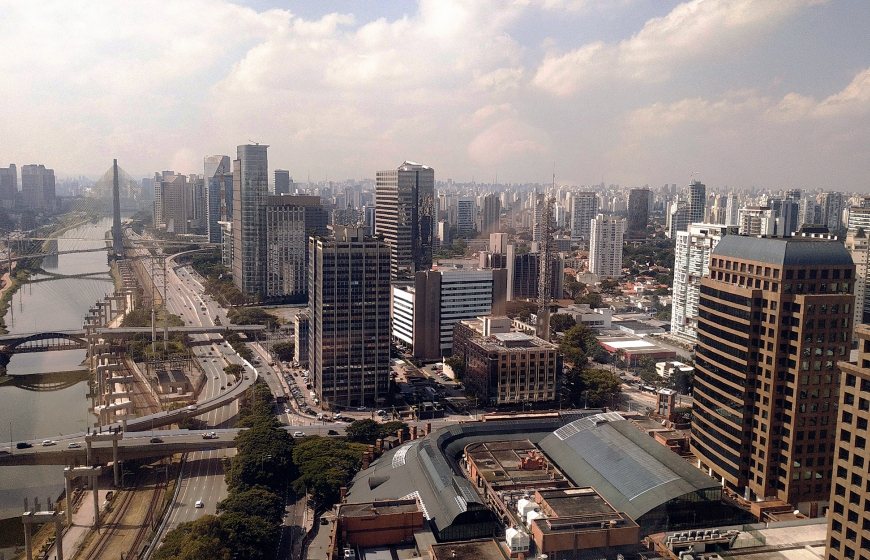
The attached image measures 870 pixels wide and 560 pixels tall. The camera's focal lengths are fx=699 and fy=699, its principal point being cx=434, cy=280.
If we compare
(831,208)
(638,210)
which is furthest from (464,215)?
(831,208)

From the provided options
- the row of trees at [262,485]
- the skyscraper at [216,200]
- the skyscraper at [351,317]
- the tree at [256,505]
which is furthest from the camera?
the skyscraper at [216,200]

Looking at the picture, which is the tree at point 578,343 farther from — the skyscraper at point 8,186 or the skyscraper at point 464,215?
the skyscraper at point 464,215

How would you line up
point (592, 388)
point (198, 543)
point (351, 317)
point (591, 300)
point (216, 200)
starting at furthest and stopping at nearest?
point (216, 200), point (591, 300), point (592, 388), point (351, 317), point (198, 543)

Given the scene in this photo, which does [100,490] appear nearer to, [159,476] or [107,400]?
[159,476]

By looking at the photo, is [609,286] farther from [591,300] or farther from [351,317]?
[351,317]

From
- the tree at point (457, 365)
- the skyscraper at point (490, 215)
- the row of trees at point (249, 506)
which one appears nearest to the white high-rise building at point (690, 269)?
the tree at point (457, 365)

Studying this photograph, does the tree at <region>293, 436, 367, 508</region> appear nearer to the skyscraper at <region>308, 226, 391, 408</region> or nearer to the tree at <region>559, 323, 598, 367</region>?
the skyscraper at <region>308, 226, 391, 408</region>

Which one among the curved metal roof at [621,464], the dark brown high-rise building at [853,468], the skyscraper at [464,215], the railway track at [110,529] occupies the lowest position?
the railway track at [110,529]
